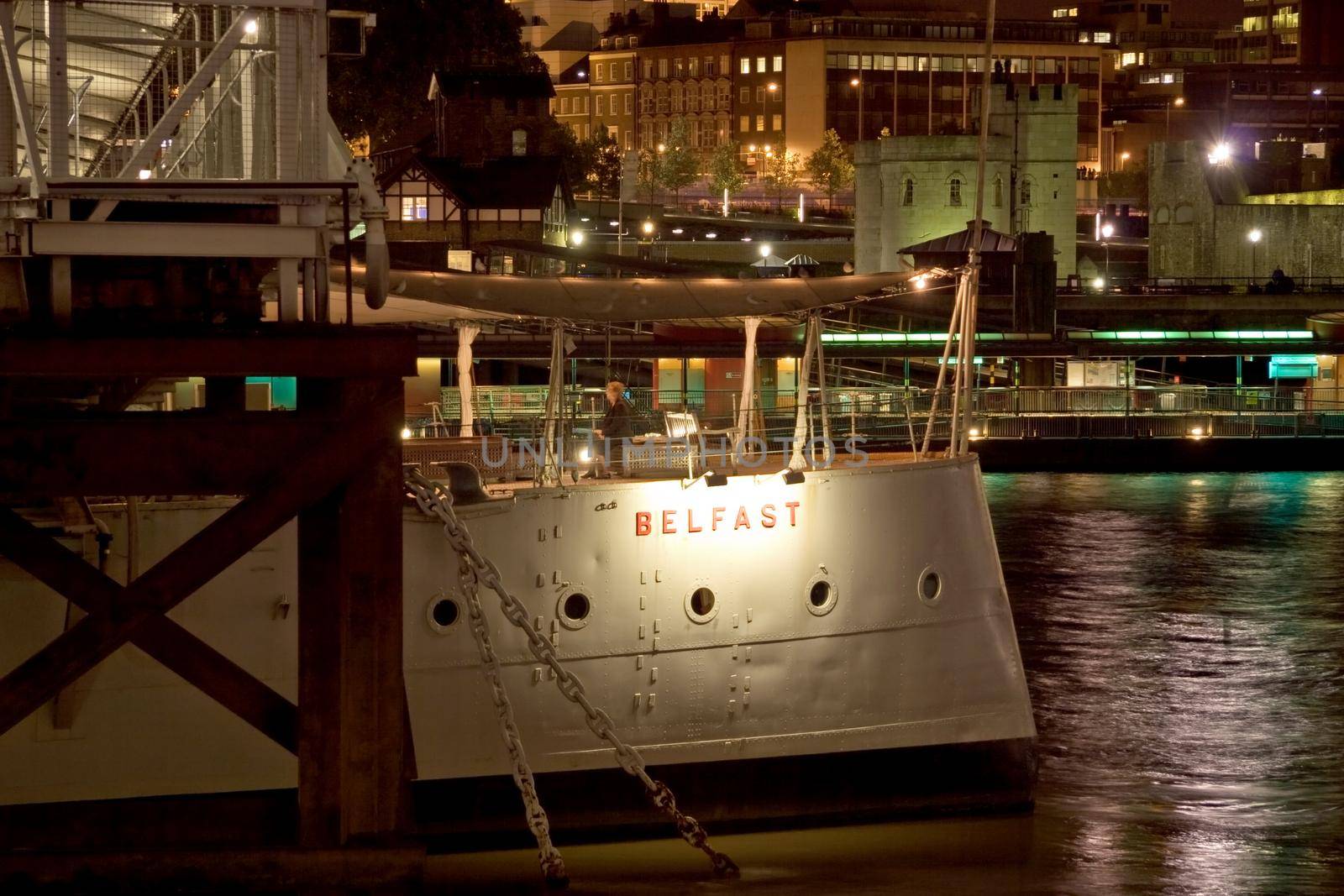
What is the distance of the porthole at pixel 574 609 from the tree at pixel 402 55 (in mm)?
46747

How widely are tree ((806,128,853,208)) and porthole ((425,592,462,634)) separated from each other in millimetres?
129392

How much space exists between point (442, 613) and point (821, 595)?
3.24 metres

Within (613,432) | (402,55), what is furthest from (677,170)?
(613,432)

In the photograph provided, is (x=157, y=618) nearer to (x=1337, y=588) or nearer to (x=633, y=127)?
(x=1337, y=588)

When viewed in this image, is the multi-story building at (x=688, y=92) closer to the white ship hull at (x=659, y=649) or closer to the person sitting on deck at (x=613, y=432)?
the person sitting on deck at (x=613, y=432)

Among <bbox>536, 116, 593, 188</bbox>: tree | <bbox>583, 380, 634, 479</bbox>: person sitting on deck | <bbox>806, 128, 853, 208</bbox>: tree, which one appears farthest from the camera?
<bbox>806, 128, 853, 208</bbox>: tree

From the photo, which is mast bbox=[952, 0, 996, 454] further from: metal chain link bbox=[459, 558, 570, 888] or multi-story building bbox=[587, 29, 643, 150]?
multi-story building bbox=[587, 29, 643, 150]

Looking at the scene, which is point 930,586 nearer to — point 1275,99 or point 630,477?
point 630,477

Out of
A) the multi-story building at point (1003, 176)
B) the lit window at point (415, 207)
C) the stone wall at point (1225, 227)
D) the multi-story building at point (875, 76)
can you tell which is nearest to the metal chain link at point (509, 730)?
the lit window at point (415, 207)

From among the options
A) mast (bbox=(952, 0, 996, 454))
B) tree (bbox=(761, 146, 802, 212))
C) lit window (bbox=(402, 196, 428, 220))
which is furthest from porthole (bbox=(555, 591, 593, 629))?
tree (bbox=(761, 146, 802, 212))

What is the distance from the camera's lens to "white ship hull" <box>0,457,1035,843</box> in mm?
14938

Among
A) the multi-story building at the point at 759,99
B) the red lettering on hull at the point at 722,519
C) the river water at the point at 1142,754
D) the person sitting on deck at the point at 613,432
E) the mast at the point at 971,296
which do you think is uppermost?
the multi-story building at the point at 759,99

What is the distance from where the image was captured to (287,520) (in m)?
10.4

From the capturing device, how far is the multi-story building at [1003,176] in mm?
86125
